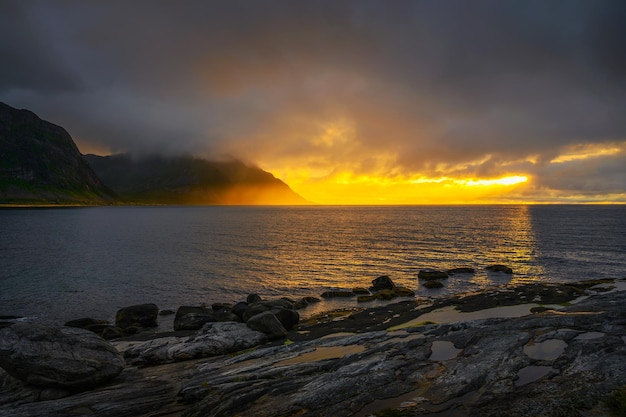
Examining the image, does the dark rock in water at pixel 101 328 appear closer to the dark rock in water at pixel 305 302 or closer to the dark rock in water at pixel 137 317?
the dark rock in water at pixel 137 317

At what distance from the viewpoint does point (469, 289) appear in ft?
164

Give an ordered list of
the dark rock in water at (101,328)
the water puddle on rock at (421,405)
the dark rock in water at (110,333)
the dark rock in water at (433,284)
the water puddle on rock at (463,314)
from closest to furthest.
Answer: the water puddle on rock at (421,405)
the water puddle on rock at (463,314)
the dark rock in water at (110,333)
the dark rock in water at (101,328)
the dark rock in water at (433,284)

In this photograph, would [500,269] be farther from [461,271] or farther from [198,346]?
[198,346]

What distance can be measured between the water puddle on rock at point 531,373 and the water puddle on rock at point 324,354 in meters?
7.94

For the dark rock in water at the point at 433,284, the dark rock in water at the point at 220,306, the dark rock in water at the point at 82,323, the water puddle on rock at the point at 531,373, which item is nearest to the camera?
the water puddle on rock at the point at 531,373

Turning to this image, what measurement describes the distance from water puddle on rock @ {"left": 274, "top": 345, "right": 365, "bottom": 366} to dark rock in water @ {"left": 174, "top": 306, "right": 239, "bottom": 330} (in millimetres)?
17514

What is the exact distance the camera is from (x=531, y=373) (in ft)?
44.2

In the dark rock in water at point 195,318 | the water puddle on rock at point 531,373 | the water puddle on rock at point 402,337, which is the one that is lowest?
the dark rock in water at point 195,318

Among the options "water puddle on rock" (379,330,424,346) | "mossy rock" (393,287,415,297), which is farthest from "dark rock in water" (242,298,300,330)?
"mossy rock" (393,287,415,297)

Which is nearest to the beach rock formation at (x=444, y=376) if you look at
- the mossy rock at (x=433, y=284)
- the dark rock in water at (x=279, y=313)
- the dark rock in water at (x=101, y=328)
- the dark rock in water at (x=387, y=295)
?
the dark rock in water at (x=279, y=313)

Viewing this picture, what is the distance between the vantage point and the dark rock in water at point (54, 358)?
1775 cm

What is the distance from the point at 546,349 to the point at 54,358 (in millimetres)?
23316

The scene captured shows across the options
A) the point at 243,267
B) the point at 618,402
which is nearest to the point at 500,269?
the point at 243,267

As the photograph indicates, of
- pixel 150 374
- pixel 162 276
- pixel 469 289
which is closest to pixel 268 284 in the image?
pixel 162 276
